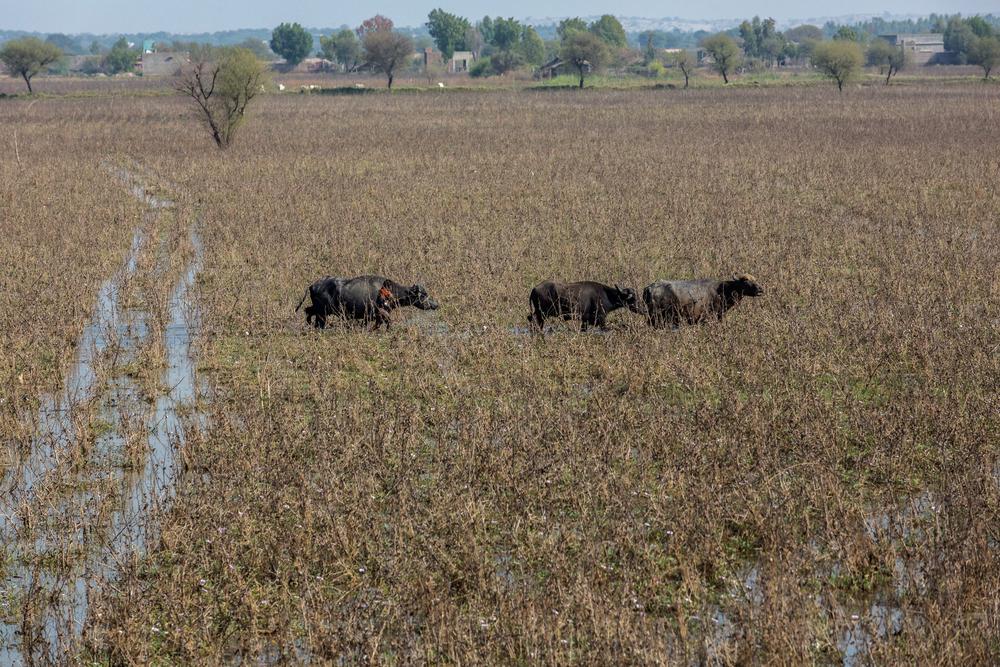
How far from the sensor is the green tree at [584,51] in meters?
95.4

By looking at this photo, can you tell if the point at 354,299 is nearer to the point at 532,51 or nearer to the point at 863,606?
the point at 863,606

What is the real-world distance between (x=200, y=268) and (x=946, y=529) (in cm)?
1247

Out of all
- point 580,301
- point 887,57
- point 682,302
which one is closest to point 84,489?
point 580,301

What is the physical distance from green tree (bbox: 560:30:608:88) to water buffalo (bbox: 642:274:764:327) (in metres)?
84.6

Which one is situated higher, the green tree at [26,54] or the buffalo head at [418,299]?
the green tree at [26,54]

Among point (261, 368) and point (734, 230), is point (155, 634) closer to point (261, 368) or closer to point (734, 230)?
point (261, 368)

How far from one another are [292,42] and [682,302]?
633 ft

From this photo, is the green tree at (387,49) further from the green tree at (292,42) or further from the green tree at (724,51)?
the green tree at (292,42)

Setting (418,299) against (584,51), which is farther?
(584,51)

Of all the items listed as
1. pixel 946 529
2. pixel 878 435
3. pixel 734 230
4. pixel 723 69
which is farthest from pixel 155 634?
pixel 723 69

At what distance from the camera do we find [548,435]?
8.70 metres

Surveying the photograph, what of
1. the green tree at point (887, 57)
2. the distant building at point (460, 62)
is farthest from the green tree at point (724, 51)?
the distant building at point (460, 62)

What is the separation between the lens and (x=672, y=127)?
140 ft

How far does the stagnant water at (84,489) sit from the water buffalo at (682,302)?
5108mm
